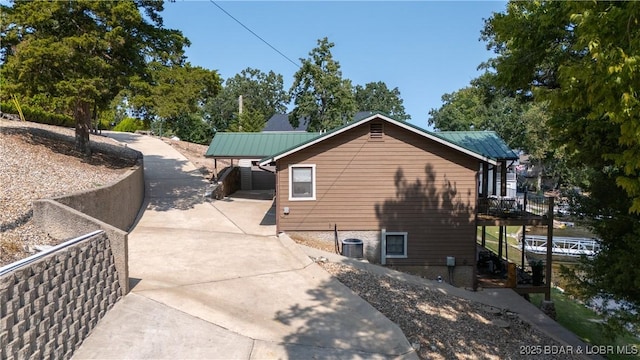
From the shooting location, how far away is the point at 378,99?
88562mm

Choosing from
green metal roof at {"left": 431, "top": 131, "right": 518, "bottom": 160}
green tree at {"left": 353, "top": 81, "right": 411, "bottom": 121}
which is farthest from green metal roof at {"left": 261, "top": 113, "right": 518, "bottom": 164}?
green tree at {"left": 353, "top": 81, "right": 411, "bottom": 121}

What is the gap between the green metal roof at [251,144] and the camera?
20062 mm

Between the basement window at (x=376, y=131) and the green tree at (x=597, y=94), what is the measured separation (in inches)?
156

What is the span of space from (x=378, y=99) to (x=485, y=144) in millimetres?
75435

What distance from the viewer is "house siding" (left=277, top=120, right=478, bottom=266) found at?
13.5 m

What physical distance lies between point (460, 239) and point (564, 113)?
531 centimetres

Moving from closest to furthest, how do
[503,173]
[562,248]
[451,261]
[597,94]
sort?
[597,94]
[451,261]
[503,173]
[562,248]

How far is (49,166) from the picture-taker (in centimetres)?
1150

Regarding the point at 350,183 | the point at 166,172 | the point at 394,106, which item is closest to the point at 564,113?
the point at 350,183

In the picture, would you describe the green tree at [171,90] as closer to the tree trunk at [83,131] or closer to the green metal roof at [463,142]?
the tree trunk at [83,131]

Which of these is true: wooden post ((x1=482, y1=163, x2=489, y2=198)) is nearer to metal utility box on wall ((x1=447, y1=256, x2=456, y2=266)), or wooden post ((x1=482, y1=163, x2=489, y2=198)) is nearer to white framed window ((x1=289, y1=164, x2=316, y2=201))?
metal utility box on wall ((x1=447, y1=256, x2=456, y2=266))

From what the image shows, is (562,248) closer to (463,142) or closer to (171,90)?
(463,142)

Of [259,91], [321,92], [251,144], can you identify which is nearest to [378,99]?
[259,91]

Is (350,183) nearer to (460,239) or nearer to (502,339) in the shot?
(460,239)
